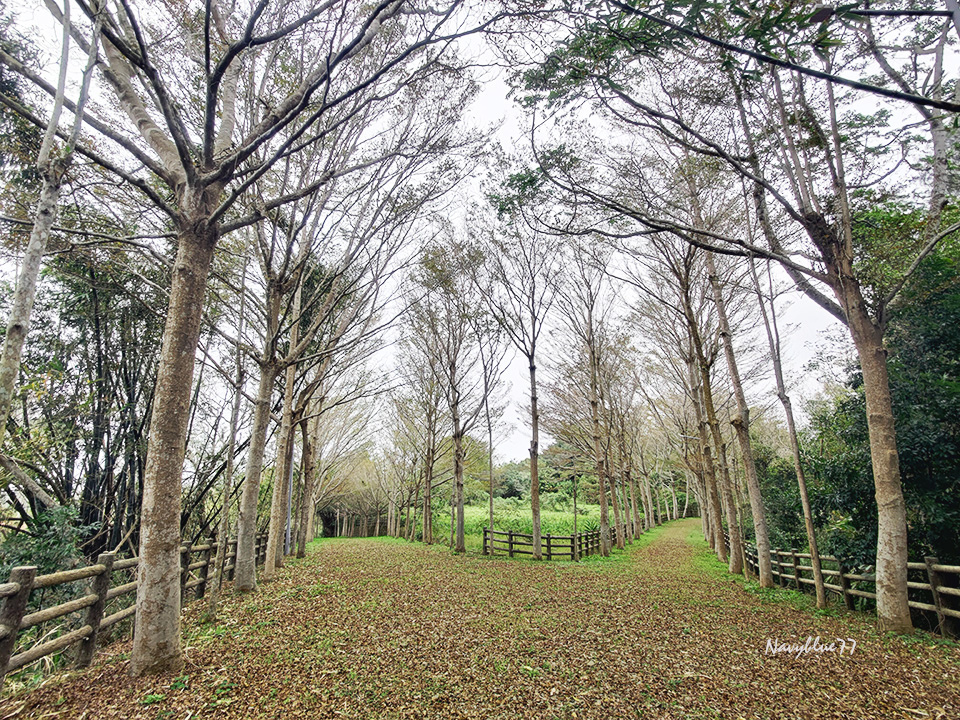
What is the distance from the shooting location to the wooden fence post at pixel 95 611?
3998 mm

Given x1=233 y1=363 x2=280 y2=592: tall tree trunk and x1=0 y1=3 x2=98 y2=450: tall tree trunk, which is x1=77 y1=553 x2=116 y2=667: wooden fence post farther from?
x1=233 y1=363 x2=280 y2=592: tall tree trunk

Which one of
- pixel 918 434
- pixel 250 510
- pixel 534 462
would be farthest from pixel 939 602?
pixel 250 510

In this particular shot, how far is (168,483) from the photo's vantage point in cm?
378

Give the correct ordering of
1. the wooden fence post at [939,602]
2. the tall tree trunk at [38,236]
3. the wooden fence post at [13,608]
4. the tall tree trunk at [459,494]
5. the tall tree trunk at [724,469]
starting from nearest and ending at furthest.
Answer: the tall tree trunk at [38,236], the wooden fence post at [13,608], the wooden fence post at [939,602], the tall tree trunk at [724,469], the tall tree trunk at [459,494]

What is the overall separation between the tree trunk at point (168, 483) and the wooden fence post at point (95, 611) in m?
0.82

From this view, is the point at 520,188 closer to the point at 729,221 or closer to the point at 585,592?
the point at 729,221

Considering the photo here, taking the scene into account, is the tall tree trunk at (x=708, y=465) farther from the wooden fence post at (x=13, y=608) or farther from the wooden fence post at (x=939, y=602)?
the wooden fence post at (x=13, y=608)

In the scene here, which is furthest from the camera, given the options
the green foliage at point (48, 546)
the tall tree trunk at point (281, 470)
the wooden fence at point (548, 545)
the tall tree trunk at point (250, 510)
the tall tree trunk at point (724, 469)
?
the wooden fence at point (548, 545)

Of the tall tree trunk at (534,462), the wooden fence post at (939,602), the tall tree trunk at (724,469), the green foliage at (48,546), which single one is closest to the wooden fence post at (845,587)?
the wooden fence post at (939,602)

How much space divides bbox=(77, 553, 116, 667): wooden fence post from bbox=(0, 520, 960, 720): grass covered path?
28 cm

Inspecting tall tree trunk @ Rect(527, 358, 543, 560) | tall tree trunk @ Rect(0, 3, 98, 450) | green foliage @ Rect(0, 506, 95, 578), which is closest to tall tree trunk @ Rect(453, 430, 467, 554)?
tall tree trunk @ Rect(527, 358, 543, 560)

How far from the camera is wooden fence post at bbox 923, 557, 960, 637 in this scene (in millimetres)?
5301

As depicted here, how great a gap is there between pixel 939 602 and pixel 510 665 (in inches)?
230

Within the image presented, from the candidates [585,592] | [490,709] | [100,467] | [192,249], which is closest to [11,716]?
[490,709]
